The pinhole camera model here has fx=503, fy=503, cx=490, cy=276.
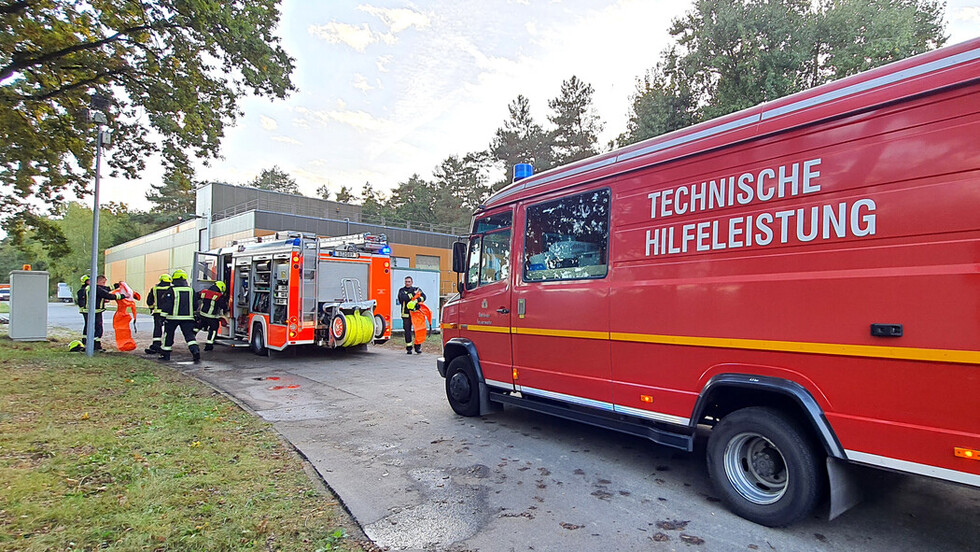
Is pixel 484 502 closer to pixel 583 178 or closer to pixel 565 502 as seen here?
pixel 565 502

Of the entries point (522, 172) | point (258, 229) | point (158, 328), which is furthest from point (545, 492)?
point (258, 229)

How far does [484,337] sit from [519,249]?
3.81 feet

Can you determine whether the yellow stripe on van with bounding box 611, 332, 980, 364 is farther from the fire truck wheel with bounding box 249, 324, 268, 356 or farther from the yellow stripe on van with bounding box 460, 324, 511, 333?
the fire truck wheel with bounding box 249, 324, 268, 356

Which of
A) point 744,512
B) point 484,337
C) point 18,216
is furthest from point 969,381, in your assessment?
point 18,216

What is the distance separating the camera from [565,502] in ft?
12.2

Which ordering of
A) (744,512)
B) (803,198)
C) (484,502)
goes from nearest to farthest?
(803,198)
(744,512)
(484,502)

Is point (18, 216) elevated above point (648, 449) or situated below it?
above

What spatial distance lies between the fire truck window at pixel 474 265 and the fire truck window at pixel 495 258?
0.29 ft

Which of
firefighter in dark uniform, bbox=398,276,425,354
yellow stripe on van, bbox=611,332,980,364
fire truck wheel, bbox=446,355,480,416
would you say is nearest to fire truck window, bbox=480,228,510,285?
fire truck wheel, bbox=446,355,480,416

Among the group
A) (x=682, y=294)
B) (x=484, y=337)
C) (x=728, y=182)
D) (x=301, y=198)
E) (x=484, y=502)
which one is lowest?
(x=484, y=502)

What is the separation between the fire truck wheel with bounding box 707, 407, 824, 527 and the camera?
10.3 feet

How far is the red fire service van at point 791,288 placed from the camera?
2639 mm

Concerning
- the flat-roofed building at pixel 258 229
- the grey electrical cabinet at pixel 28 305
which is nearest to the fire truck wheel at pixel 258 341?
the grey electrical cabinet at pixel 28 305

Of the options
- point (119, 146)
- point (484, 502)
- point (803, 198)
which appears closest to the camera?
point (803, 198)
